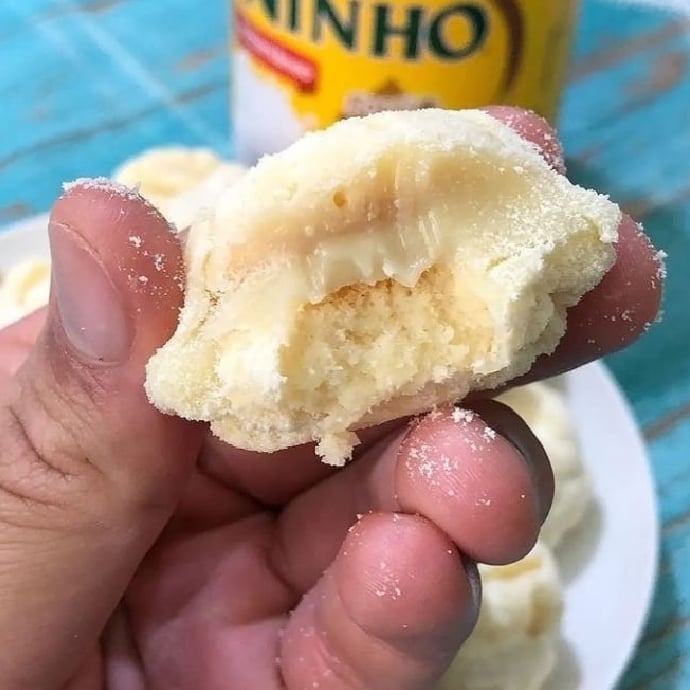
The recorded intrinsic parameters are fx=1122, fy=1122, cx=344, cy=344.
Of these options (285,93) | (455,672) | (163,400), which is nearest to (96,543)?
(163,400)

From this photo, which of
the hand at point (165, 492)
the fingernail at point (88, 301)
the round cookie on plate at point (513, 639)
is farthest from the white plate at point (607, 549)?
the fingernail at point (88, 301)

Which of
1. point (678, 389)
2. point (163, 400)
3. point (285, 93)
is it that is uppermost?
point (163, 400)

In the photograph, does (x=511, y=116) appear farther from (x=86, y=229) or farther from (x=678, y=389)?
(x=678, y=389)

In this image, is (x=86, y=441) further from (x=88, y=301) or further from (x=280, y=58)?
(x=280, y=58)

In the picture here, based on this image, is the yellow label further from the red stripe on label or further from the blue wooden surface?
the blue wooden surface

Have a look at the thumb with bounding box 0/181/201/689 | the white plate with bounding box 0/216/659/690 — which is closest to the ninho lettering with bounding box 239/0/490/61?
the white plate with bounding box 0/216/659/690

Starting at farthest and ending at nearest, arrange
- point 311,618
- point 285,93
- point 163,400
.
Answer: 1. point 285,93
2. point 311,618
3. point 163,400

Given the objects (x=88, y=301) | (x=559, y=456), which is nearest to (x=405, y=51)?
(x=559, y=456)
